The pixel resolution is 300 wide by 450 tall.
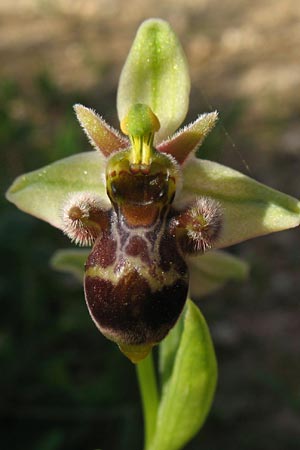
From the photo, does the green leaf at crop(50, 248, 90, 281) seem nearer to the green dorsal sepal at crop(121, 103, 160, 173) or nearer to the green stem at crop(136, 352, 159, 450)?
the green stem at crop(136, 352, 159, 450)

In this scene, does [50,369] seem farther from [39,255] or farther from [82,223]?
[82,223]

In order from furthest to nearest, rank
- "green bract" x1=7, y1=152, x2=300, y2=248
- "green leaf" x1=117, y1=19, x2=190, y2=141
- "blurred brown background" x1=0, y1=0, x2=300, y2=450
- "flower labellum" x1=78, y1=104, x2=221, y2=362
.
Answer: "blurred brown background" x1=0, y1=0, x2=300, y2=450, "green leaf" x1=117, y1=19, x2=190, y2=141, "green bract" x1=7, y1=152, x2=300, y2=248, "flower labellum" x1=78, y1=104, x2=221, y2=362

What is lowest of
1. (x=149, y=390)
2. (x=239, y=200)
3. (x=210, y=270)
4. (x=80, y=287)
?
(x=80, y=287)

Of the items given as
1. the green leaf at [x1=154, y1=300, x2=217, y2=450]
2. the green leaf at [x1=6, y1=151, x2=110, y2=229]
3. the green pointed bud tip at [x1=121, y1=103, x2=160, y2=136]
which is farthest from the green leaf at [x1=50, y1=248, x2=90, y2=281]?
the green pointed bud tip at [x1=121, y1=103, x2=160, y2=136]

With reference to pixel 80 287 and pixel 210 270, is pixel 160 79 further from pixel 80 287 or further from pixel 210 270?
pixel 80 287

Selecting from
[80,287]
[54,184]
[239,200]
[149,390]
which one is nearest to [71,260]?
[54,184]

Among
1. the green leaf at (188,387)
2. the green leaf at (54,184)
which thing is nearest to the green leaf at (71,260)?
the green leaf at (54,184)
